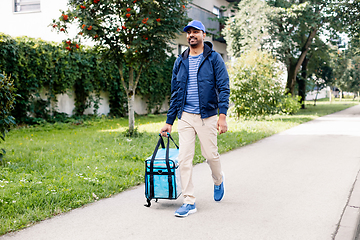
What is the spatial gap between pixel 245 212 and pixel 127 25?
19.4 ft

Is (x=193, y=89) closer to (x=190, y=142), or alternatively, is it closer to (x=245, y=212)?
(x=190, y=142)

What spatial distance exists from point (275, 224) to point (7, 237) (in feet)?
9.01

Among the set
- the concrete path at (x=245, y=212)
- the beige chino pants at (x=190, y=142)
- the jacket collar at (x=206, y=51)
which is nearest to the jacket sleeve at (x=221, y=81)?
the jacket collar at (x=206, y=51)

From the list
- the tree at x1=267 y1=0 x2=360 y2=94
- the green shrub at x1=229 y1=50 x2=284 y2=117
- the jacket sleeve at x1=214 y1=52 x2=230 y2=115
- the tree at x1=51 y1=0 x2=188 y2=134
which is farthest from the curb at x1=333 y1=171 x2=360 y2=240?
the tree at x1=267 y1=0 x2=360 y2=94

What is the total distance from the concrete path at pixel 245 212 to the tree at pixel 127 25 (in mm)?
3946

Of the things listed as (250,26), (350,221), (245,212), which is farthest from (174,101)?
(250,26)

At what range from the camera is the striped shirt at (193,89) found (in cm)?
428

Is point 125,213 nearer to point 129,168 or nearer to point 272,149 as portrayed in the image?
point 129,168

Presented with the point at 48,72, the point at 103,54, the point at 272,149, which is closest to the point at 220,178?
the point at 272,149

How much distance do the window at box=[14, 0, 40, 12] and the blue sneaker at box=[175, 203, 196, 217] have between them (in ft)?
59.0

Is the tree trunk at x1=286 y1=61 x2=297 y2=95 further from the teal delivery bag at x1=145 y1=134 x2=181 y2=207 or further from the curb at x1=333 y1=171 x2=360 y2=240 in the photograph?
the teal delivery bag at x1=145 y1=134 x2=181 y2=207

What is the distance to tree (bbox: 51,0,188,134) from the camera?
8648mm

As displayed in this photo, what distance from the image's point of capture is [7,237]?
3.53 meters

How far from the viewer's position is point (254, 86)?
597 inches
